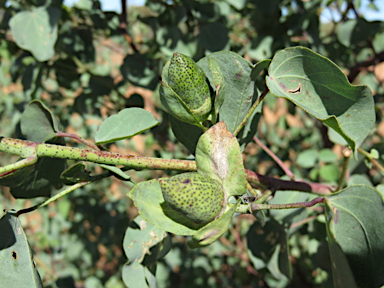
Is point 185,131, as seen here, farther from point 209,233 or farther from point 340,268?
point 340,268

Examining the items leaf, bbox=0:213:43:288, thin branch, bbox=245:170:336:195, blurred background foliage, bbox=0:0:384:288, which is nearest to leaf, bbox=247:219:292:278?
blurred background foliage, bbox=0:0:384:288

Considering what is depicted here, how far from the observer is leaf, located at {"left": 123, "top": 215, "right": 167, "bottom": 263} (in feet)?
3.07

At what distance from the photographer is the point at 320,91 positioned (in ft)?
2.38

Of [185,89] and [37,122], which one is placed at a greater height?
[185,89]

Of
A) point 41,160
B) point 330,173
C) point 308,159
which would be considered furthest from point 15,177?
point 308,159

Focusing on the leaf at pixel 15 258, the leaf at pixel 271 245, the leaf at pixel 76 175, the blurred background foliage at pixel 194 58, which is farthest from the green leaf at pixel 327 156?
the leaf at pixel 15 258

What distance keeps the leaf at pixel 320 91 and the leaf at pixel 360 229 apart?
0.43 feet

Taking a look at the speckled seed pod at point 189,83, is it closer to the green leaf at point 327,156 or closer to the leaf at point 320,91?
the leaf at point 320,91

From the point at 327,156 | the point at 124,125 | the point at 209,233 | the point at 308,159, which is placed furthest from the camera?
the point at 308,159

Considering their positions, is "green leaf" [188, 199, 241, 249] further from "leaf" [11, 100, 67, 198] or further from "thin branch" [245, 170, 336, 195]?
"leaf" [11, 100, 67, 198]

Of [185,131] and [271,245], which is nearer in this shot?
[185,131]

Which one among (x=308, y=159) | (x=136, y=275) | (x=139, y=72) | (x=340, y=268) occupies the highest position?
(x=340, y=268)

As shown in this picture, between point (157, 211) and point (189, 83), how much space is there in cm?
27

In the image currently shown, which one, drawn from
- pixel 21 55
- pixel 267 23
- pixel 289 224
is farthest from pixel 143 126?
pixel 21 55
